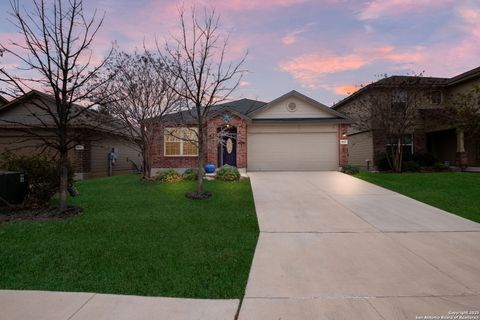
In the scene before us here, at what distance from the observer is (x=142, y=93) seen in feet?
49.2

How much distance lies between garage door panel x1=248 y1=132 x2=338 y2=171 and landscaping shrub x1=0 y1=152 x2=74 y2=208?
11.7 m

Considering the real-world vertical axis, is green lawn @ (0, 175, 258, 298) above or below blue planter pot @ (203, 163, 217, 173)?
below

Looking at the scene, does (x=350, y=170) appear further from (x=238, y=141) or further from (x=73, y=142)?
(x=73, y=142)

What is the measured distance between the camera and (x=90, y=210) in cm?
855

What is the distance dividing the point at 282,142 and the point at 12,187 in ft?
45.2

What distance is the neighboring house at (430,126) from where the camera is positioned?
19.1 m

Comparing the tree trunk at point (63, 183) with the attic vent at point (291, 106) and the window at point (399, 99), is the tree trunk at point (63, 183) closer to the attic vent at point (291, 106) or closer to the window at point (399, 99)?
the attic vent at point (291, 106)

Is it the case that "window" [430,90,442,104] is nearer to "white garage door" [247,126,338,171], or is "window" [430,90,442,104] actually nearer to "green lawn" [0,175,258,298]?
"white garage door" [247,126,338,171]

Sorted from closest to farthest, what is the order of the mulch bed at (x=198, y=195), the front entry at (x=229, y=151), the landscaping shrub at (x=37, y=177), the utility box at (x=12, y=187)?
the utility box at (x=12, y=187)
the landscaping shrub at (x=37, y=177)
the mulch bed at (x=198, y=195)
the front entry at (x=229, y=151)

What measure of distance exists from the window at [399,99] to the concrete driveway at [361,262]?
1067 centimetres

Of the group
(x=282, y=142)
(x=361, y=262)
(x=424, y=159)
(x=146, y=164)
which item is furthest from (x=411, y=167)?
(x=361, y=262)

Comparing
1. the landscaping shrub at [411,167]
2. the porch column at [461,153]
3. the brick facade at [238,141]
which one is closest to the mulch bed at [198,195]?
the brick facade at [238,141]

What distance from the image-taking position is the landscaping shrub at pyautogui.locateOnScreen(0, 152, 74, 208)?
8.70 meters

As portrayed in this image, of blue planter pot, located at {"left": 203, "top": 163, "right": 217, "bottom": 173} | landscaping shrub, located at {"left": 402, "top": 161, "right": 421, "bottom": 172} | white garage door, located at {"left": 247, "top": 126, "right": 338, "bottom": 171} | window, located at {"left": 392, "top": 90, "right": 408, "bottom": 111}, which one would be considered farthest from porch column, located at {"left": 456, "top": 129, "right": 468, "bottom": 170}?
blue planter pot, located at {"left": 203, "top": 163, "right": 217, "bottom": 173}
